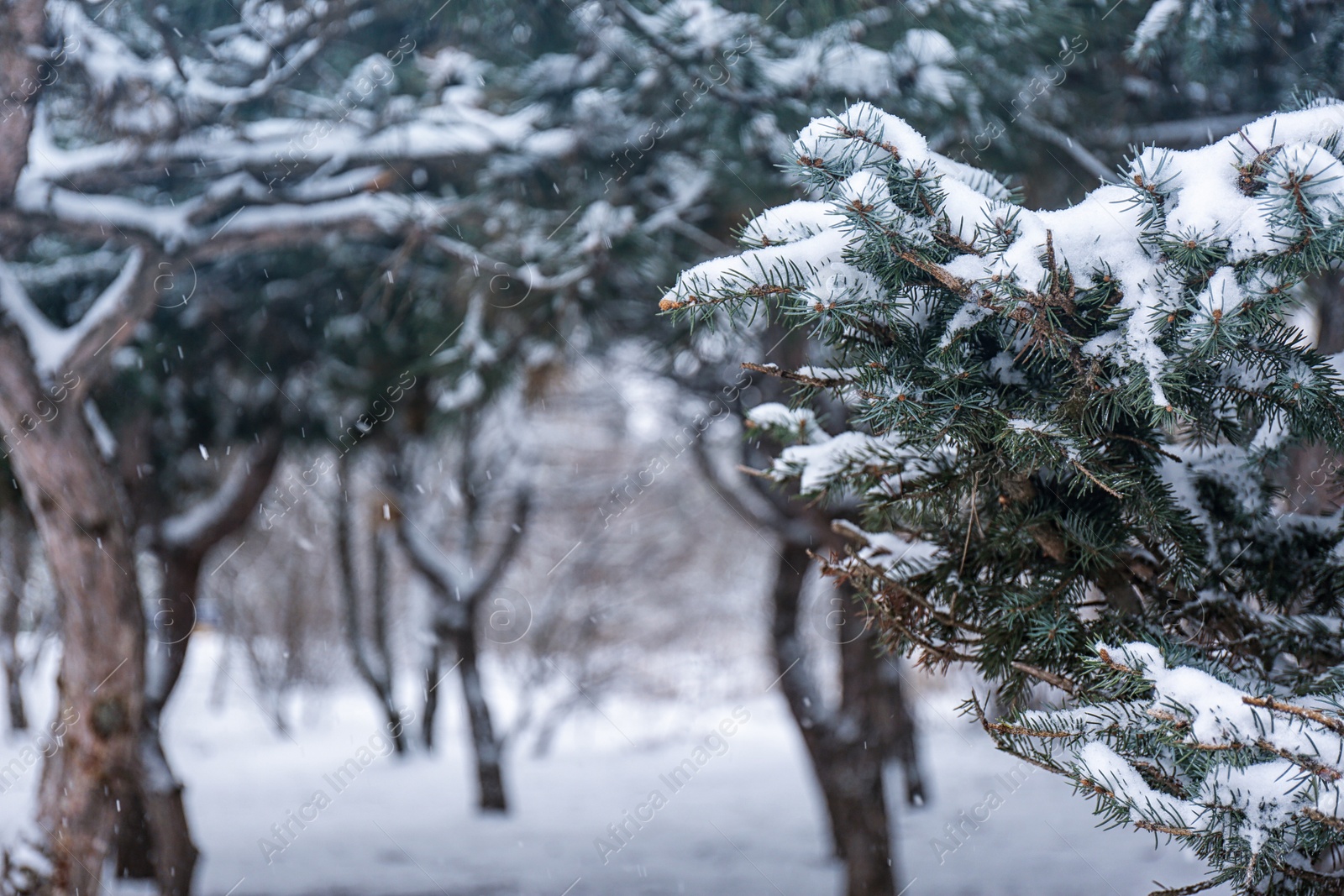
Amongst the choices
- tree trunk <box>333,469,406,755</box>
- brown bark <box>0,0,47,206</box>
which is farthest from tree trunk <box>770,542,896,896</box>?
Result: tree trunk <box>333,469,406,755</box>

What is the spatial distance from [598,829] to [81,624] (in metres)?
4.98

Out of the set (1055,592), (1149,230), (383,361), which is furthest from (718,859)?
(1149,230)

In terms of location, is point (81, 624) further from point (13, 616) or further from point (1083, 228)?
point (13, 616)

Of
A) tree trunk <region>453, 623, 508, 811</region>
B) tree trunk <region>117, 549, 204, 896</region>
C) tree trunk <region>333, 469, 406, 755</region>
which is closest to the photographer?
tree trunk <region>117, 549, 204, 896</region>

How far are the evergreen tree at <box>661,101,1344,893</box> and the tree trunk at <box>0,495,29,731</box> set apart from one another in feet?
33.1

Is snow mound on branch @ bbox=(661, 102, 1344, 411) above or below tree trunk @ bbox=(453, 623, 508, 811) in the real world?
above

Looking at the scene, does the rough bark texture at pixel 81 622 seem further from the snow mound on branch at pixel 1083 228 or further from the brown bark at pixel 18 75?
the snow mound on branch at pixel 1083 228

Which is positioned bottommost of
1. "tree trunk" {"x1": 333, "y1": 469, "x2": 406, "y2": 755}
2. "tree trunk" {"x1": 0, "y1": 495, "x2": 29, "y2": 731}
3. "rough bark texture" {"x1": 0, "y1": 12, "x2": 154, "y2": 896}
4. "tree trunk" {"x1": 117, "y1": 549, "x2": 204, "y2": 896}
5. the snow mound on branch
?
"tree trunk" {"x1": 0, "y1": 495, "x2": 29, "y2": 731}

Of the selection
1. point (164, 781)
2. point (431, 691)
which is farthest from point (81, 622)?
point (431, 691)

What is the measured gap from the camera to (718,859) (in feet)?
22.0

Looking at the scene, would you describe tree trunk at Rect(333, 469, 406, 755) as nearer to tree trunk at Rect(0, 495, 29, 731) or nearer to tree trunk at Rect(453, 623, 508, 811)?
tree trunk at Rect(453, 623, 508, 811)

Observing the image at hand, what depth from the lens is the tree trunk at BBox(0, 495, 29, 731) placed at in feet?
32.0

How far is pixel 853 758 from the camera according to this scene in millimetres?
5184

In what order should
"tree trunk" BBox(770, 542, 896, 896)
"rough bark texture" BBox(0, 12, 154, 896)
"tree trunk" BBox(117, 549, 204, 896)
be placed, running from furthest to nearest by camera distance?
1. "tree trunk" BBox(770, 542, 896, 896)
2. "tree trunk" BBox(117, 549, 204, 896)
3. "rough bark texture" BBox(0, 12, 154, 896)
